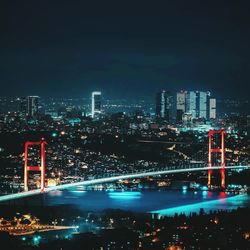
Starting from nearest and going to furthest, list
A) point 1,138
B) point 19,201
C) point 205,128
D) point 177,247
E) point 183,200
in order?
point 177,247, point 19,201, point 183,200, point 1,138, point 205,128

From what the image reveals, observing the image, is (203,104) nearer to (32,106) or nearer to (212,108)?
(212,108)

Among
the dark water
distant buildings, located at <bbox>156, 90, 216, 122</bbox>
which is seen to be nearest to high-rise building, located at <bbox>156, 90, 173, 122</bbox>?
distant buildings, located at <bbox>156, 90, 216, 122</bbox>

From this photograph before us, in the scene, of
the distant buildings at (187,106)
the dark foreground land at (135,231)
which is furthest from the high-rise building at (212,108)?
the dark foreground land at (135,231)

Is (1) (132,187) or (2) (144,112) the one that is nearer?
(1) (132,187)

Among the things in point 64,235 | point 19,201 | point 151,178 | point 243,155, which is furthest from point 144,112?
point 64,235

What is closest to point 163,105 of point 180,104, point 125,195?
point 180,104

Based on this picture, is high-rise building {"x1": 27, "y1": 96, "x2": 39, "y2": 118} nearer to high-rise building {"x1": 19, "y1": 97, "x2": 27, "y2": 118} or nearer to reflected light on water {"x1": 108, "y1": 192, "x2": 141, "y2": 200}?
high-rise building {"x1": 19, "y1": 97, "x2": 27, "y2": 118}

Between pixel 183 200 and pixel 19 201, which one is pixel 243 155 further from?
pixel 19 201
